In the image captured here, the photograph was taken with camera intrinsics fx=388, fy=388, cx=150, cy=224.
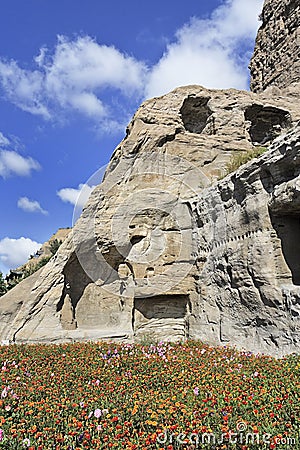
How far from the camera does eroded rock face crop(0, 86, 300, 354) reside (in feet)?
26.1

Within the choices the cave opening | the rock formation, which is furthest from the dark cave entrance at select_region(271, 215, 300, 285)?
the cave opening

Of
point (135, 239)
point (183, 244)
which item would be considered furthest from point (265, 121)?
point (135, 239)

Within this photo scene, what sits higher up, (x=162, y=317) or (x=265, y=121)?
(x=265, y=121)

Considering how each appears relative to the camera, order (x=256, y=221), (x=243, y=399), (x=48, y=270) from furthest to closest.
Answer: (x=48, y=270), (x=256, y=221), (x=243, y=399)

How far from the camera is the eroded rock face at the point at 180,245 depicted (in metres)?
7.94

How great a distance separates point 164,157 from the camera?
1198cm

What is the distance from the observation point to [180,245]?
11.0 metres

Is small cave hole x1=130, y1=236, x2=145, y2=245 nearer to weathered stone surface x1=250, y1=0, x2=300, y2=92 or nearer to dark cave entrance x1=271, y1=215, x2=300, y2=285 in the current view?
dark cave entrance x1=271, y1=215, x2=300, y2=285

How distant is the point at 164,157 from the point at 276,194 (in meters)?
4.99

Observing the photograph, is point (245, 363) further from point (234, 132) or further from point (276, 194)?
point (234, 132)

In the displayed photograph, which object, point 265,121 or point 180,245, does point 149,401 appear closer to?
point 180,245

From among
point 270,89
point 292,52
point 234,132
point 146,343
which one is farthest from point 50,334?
point 292,52

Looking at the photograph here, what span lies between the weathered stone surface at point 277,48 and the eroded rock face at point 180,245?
2892mm

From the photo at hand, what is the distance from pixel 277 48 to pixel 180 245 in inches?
423
